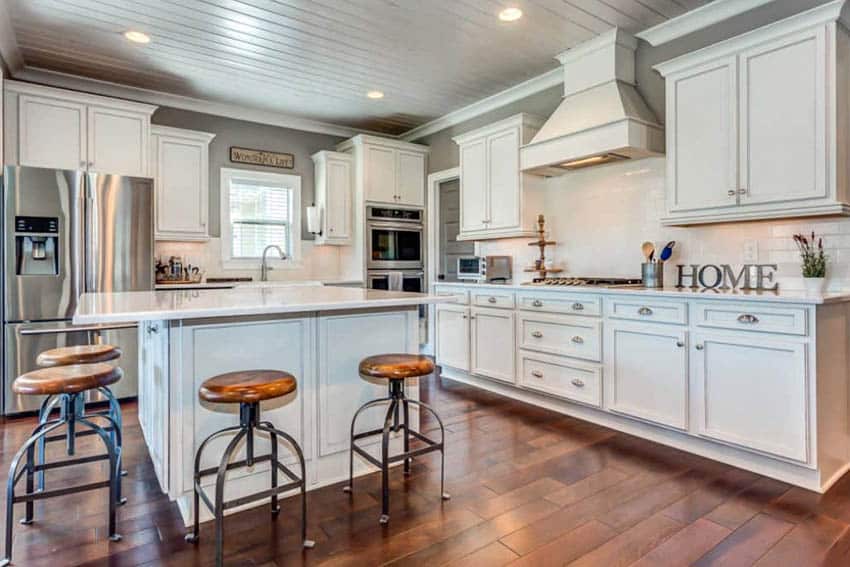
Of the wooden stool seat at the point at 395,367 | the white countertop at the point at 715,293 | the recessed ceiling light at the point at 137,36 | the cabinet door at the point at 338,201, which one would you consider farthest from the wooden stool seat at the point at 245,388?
the cabinet door at the point at 338,201

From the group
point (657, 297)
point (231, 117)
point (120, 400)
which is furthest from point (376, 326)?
point (231, 117)

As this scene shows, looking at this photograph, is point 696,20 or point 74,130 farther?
point 74,130

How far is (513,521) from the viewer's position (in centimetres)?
215

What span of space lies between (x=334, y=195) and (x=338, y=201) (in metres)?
0.08

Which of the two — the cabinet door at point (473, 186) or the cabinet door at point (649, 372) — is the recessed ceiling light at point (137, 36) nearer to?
the cabinet door at point (473, 186)

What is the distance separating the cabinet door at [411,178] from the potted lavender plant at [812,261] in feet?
12.5

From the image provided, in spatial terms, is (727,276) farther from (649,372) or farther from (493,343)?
(493,343)

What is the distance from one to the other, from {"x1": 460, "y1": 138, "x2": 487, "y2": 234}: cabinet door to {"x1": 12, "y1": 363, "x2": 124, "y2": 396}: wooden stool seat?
3.40m

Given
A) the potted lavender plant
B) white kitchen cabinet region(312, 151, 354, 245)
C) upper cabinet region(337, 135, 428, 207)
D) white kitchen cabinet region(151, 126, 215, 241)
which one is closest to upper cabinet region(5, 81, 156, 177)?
white kitchen cabinet region(151, 126, 215, 241)

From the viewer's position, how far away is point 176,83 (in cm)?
453

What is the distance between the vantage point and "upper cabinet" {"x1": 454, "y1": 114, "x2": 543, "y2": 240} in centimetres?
438

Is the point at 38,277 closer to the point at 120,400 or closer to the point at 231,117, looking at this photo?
the point at 120,400

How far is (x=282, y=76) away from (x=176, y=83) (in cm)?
103

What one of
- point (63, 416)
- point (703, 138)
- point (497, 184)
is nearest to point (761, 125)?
point (703, 138)
